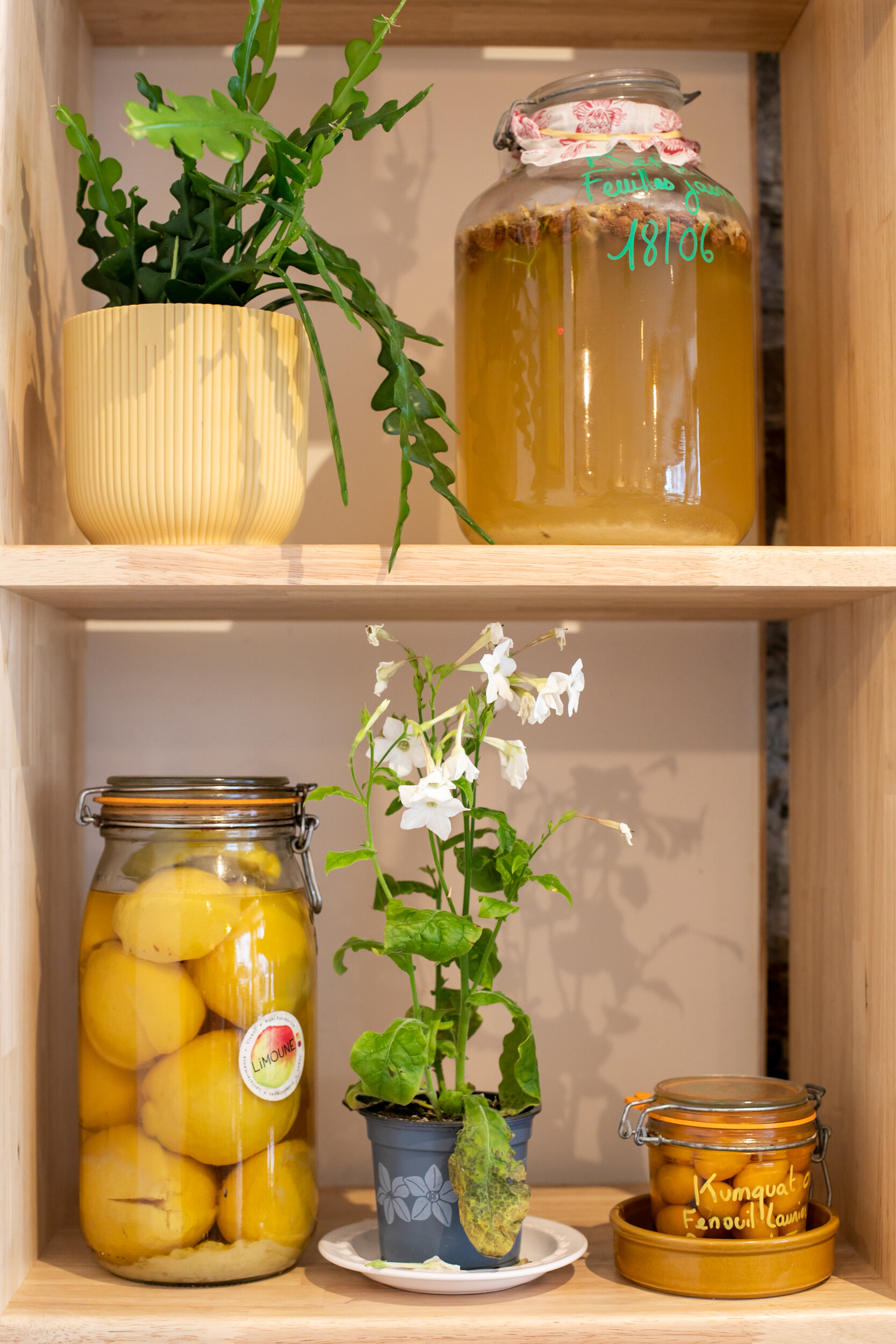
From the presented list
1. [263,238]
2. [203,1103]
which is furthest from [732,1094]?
[263,238]

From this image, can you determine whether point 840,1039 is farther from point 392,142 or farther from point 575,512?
point 392,142

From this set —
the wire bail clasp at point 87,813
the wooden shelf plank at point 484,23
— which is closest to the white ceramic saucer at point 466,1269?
the wire bail clasp at point 87,813

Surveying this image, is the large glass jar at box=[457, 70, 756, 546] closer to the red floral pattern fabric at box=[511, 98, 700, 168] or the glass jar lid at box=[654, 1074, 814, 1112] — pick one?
the red floral pattern fabric at box=[511, 98, 700, 168]

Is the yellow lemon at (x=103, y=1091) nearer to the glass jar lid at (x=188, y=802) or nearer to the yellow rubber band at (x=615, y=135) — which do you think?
the glass jar lid at (x=188, y=802)

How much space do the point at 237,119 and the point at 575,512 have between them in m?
Answer: 0.31

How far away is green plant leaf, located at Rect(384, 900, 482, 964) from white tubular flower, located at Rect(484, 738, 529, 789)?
0.10 meters

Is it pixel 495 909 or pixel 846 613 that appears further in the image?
pixel 846 613

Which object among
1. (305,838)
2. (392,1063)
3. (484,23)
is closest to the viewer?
(392,1063)

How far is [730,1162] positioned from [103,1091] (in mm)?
408

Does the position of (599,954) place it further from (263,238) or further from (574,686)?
(263,238)

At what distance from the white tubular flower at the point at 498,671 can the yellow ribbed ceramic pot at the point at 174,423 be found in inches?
6.7

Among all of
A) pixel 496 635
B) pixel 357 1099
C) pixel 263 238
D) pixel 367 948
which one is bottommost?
pixel 357 1099

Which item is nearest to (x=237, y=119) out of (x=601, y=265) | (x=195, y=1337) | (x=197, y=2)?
(x=601, y=265)

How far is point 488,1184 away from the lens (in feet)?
2.40
